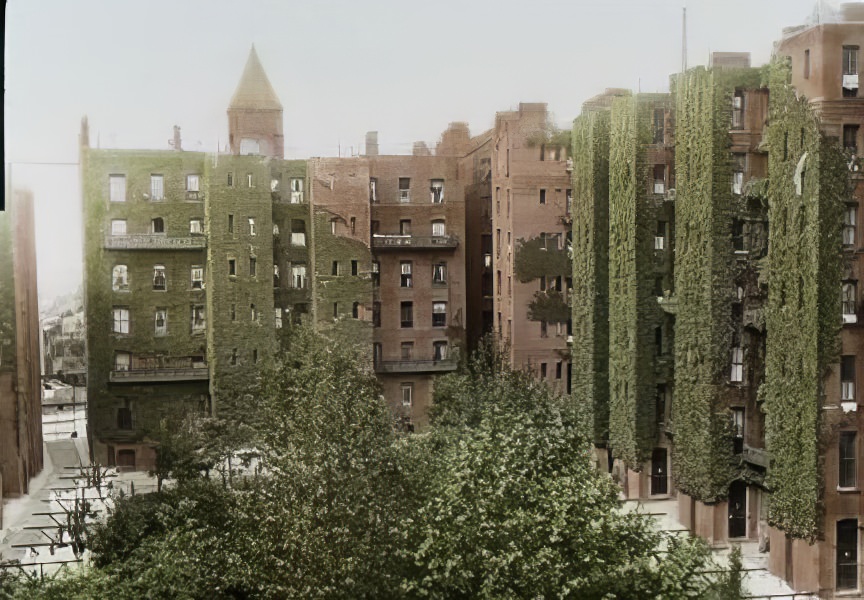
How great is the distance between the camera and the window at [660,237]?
14.7 meters

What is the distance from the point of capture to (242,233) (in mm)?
14102

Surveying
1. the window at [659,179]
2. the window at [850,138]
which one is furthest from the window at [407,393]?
the window at [850,138]

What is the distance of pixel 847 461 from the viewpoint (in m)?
13.8

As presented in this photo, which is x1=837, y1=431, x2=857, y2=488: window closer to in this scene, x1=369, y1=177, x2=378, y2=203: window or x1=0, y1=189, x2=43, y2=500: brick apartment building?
x1=369, y1=177, x2=378, y2=203: window

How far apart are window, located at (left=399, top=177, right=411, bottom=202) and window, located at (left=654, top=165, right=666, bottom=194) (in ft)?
11.8

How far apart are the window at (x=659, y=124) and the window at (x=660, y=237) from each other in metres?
1.22

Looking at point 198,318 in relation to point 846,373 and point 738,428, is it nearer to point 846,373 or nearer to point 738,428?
point 738,428

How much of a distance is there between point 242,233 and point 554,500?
5.86m

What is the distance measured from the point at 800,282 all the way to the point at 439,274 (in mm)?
5030

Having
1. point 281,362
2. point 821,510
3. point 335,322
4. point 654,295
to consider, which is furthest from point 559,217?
point 821,510

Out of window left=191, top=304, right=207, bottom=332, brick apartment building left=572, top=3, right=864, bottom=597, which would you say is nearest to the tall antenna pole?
brick apartment building left=572, top=3, right=864, bottom=597

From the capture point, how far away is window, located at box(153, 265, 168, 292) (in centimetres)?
1378

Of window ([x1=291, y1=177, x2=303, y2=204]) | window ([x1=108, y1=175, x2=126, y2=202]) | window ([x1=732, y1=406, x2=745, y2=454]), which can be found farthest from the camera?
window ([x1=732, y1=406, x2=745, y2=454])

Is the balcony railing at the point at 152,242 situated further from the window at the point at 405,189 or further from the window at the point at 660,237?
the window at the point at 660,237
